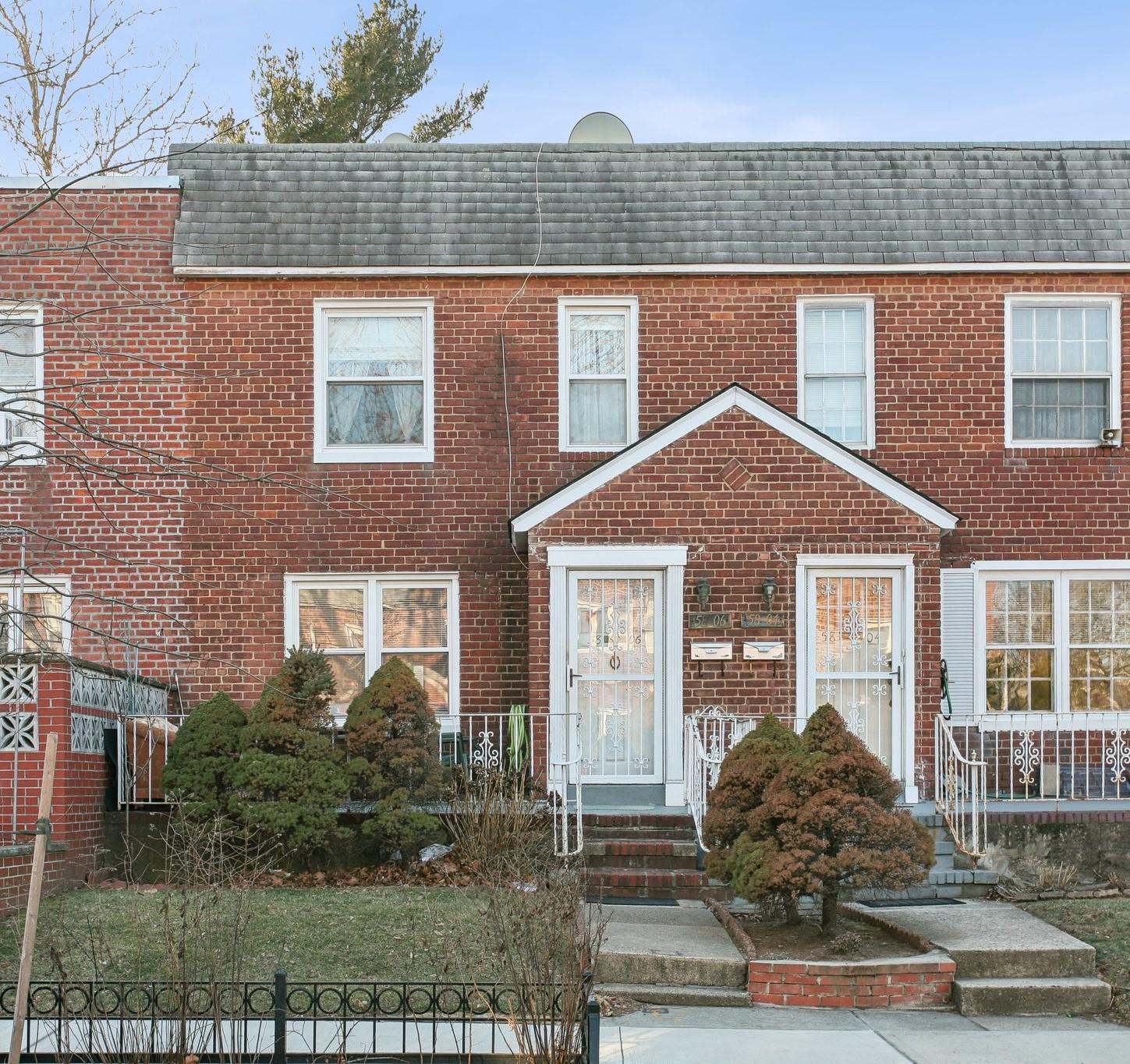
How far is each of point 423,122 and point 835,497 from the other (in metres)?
20.0

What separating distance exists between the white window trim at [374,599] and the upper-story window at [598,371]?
6.54 feet

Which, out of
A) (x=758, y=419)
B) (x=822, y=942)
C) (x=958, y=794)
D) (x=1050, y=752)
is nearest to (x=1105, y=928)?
(x=822, y=942)

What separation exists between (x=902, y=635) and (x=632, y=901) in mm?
4029

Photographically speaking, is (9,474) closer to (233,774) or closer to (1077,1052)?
(233,774)

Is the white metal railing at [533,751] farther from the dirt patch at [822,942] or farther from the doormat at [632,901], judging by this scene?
the dirt patch at [822,942]

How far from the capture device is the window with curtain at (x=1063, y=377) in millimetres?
15891

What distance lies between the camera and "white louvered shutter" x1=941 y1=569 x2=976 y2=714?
50.9 ft

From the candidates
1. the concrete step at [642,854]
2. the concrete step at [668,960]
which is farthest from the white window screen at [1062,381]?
the concrete step at [668,960]

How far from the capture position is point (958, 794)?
537 inches

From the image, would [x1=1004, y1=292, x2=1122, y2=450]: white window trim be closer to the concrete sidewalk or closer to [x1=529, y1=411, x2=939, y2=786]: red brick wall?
[x1=529, y1=411, x2=939, y2=786]: red brick wall

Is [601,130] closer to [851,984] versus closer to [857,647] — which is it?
[857,647]

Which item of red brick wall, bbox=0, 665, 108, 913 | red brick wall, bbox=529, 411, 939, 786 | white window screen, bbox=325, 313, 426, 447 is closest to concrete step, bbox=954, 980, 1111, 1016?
red brick wall, bbox=529, 411, 939, 786

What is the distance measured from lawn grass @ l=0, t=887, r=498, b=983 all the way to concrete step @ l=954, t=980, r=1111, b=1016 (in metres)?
3.00

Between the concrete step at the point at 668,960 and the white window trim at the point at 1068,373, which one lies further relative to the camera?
the white window trim at the point at 1068,373
